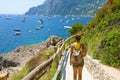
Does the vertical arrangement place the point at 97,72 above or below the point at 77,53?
below

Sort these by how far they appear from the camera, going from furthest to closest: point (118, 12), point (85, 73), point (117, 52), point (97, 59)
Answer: point (118, 12), point (97, 59), point (117, 52), point (85, 73)

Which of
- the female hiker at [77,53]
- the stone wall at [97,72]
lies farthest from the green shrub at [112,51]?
the female hiker at [77,53]

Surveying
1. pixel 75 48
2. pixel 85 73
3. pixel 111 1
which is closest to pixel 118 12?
pixel 111 1

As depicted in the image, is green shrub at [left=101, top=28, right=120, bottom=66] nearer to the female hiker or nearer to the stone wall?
the stone wall

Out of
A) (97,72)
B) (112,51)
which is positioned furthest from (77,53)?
(112,51)

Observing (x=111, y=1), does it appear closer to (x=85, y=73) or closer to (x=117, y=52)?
(x=117, y=52)

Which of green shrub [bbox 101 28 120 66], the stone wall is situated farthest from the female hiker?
green shrub [bbox 101 28 120 66]

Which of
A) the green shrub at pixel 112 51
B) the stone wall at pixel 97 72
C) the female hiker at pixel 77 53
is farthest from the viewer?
the green shrub at pixel 112 51

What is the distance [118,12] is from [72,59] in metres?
15.5

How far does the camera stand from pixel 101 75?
1550 cm

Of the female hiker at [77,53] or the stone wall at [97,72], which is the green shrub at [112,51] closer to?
the stone wall at [97,72]

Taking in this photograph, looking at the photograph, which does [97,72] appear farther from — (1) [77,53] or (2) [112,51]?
(1) [77,53]

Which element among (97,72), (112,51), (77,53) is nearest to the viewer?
(77,53)

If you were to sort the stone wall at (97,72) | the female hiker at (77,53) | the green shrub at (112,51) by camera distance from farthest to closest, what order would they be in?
1. the green shrub at (112,51)
2. the stone wall at (97,72)
3. the female hiker at (77,53)
